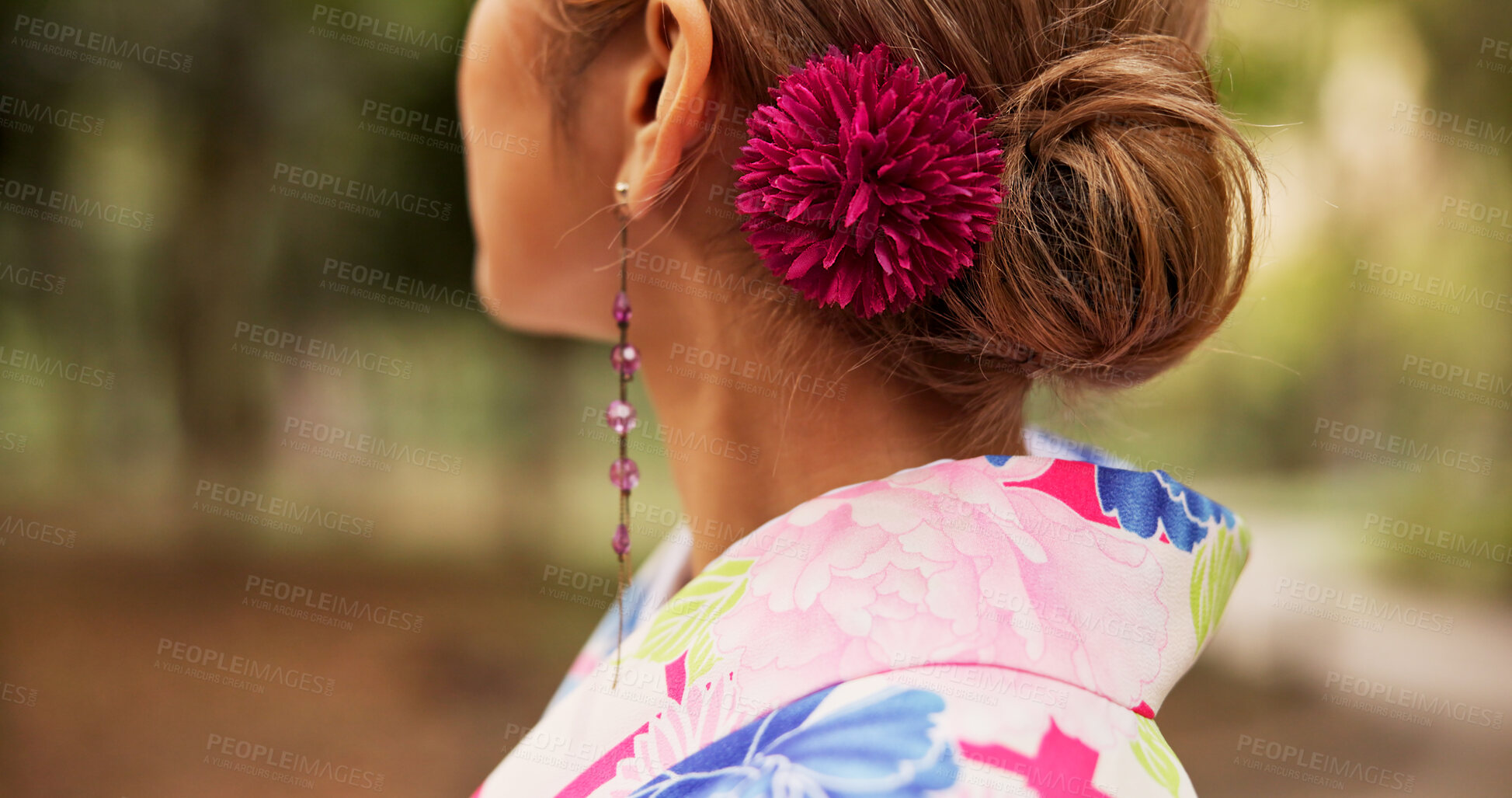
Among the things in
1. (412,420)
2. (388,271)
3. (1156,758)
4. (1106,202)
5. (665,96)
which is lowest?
(1156,758)

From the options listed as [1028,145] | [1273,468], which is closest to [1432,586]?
[1273,468]

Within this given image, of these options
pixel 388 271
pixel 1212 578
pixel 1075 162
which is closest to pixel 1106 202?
pixel 1075 162

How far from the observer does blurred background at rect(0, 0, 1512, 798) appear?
2.59 m

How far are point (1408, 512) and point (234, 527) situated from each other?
4.35 m

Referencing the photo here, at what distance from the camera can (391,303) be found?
378 centimetres

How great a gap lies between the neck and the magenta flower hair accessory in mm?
112

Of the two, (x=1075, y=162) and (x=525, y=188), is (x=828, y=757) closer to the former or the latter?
(x=1075, y=162)

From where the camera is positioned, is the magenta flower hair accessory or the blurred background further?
the blurred background

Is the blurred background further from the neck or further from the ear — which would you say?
the ear

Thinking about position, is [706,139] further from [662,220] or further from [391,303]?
[391,303]

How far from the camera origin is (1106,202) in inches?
18.6

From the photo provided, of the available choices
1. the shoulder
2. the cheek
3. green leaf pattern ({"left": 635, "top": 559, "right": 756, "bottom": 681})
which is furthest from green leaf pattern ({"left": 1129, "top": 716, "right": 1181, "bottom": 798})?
the cheek

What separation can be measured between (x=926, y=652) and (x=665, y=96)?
13.6 inches

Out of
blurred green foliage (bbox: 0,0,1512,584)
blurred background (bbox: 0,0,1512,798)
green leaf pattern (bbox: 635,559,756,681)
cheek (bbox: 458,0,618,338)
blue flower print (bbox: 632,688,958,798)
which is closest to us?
blue flower print (bbox: 632,688,958,798)
